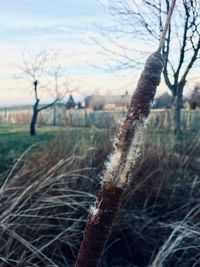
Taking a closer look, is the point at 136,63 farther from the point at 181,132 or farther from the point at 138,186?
the point at 138,186

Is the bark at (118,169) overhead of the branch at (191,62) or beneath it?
beneath

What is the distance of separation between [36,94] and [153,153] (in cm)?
1713

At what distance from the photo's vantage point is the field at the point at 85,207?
2854mm

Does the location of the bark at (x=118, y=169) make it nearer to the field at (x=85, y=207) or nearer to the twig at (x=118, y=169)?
the twig at (x=118, y=169)

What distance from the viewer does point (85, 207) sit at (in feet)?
11.1

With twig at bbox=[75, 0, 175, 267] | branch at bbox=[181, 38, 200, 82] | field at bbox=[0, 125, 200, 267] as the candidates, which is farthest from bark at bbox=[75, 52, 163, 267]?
branch at bbox=[181, 38, 200, 82]

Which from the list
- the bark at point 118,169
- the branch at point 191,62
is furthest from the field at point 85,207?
the branch at point 191,62

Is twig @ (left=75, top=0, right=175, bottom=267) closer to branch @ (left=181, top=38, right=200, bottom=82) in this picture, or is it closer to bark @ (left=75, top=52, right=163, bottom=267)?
bark @ (left=75, top=52, right=163, bottom=267)

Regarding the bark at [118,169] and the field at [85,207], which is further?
the field at [85,207]

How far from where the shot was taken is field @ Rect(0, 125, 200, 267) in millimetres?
2854

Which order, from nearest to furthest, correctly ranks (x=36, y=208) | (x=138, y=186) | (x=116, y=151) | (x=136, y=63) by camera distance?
1. (x=116, y=151)
2. (x=36, y=208)
3. (x=138, y=186)
4. (x=136, y=63)

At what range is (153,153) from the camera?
4.51 metres

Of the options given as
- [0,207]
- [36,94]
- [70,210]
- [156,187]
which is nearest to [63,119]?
[156,187]

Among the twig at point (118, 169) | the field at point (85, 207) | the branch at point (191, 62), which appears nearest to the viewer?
the twig at point (118, 169)
